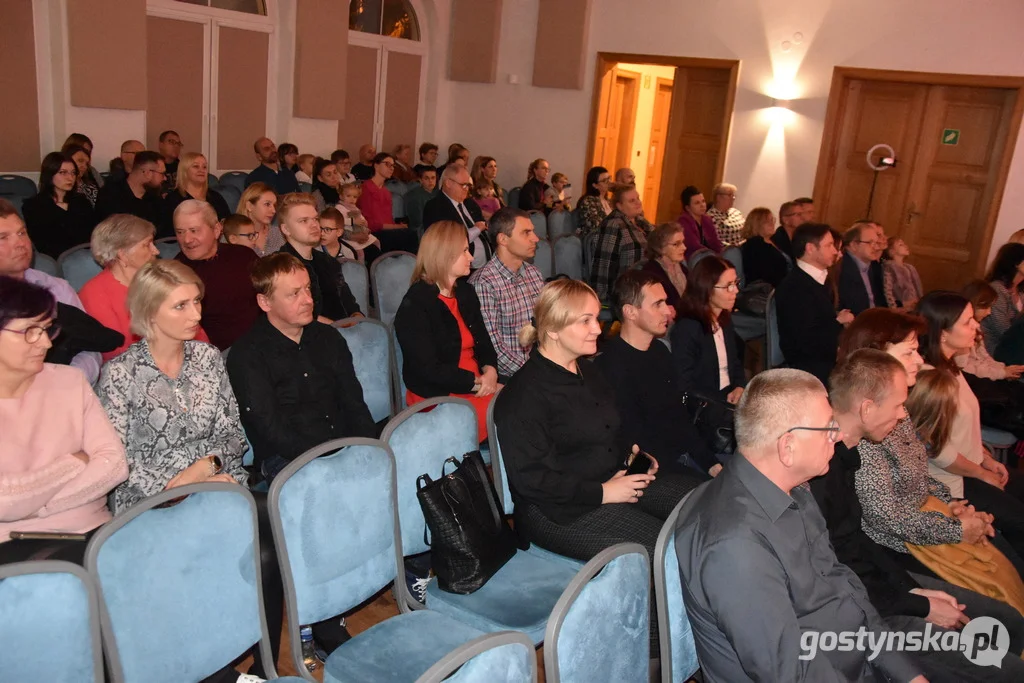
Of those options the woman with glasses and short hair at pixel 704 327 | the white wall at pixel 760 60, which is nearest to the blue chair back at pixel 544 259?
the woman with glasses and short hair at pixel 704 327

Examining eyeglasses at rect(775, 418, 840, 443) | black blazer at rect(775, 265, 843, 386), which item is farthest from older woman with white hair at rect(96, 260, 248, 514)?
black blazer at rect(775, 265, 843, 386)

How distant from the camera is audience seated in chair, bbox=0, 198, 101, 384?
3240mm

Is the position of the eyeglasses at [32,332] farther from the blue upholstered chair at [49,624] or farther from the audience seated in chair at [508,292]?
the audience seated in chair at [508,292]

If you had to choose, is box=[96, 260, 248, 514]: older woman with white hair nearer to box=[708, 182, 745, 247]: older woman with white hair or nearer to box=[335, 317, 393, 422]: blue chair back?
box=[335, 317, 393, 422]: blue chair back

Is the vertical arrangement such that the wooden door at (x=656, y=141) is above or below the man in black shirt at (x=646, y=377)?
above

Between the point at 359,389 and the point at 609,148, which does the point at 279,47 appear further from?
the point at 359,389

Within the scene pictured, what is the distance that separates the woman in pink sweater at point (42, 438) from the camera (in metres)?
2.26

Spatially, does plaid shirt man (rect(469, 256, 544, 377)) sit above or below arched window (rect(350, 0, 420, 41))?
below

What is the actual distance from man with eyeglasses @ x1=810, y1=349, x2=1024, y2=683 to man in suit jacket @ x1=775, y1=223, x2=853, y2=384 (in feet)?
7.22

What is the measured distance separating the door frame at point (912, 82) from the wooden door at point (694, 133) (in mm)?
1176

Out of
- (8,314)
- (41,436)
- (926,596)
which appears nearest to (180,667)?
(41,436)

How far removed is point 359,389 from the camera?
10.9 ft

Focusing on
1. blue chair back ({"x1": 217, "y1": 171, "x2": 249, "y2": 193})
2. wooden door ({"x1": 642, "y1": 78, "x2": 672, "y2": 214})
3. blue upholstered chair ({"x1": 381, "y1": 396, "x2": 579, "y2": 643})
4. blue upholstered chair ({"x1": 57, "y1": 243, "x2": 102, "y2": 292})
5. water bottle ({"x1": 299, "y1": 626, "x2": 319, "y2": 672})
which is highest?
wooden door ({"x1": 642, "y1": 78, "x2": 672, "y2": 214})

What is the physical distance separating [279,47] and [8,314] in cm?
795
